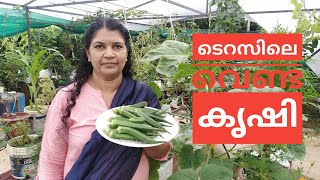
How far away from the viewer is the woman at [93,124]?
1.32 metres

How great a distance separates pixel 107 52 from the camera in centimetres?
131

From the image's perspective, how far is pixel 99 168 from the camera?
1.31m

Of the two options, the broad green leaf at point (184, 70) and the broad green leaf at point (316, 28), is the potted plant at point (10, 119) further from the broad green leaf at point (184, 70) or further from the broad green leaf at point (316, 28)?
the broad green leaf at point (316, 28)

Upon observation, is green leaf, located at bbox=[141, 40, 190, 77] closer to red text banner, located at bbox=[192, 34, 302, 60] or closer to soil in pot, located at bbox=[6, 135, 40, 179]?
red text banner, located at bbox=[192, 34, 302, 60]

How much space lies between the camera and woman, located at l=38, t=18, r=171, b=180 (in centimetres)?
132

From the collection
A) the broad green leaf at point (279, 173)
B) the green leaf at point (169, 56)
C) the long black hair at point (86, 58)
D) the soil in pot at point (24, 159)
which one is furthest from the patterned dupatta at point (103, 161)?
the soil in pot at point (24, 159)

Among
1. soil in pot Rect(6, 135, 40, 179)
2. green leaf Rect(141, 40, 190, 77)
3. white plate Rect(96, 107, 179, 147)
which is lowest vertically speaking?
soil in pot Rect(6, 135, 40, 179)

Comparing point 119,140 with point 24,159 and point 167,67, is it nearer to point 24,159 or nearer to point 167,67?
point 167,67

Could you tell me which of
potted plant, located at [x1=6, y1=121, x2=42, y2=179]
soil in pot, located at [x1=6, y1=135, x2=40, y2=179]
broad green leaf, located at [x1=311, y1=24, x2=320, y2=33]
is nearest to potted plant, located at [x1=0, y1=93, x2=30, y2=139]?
potted plant, located at [x1=6, y1=121, x2=42, y2=179]

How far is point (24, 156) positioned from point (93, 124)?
6.05ft

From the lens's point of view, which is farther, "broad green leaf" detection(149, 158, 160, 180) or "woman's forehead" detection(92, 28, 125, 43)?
"broad green leaf" detection(149, 158, 160, 180)

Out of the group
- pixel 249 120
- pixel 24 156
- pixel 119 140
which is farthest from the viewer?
pixel 24 156

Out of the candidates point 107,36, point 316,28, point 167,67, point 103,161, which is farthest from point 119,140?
point 316,28

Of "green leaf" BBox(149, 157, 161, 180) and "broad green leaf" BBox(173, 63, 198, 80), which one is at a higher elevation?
"broad green leaf" BBox(173, 63, 198, 80)
